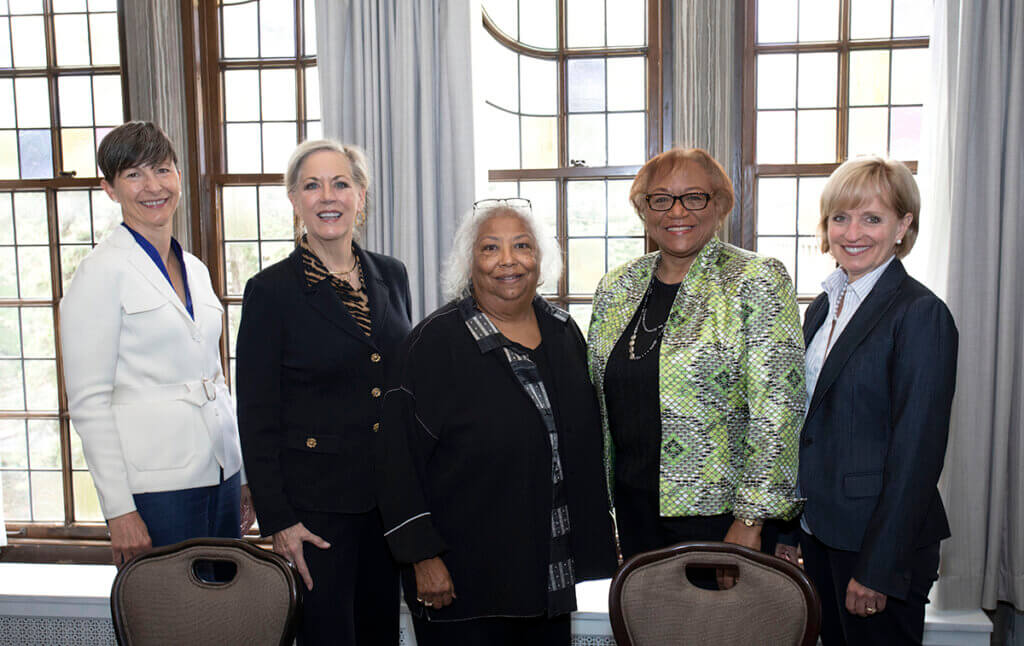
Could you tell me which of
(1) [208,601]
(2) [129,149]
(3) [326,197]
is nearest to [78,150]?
(2) [129,149]

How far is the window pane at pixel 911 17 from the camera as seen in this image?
3.06 meters

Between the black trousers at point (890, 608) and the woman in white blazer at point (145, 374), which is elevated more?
the woman in white blazer at point (145, 374)

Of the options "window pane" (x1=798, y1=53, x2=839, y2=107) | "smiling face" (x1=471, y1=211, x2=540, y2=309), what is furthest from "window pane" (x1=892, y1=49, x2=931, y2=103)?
"smiling face" (x1=471, y1=211, x2=540, y2=309)

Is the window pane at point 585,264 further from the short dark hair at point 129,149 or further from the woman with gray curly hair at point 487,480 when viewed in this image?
the short dark hair at point 129,149

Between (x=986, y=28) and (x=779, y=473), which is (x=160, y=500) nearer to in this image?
(x=779, y=473)

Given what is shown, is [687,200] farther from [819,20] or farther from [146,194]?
[819,20]

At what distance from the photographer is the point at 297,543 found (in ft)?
5.61

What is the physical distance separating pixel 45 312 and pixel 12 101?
3.46 ft

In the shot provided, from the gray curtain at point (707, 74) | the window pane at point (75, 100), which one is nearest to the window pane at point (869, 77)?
the gray curtain at point (707, 74)

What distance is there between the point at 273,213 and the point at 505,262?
2076 millimetres

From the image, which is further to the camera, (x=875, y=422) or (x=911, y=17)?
(x=911, y=17)

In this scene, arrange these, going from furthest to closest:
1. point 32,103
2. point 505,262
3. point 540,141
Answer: point 32,103 < point 540,141 < point 505,262

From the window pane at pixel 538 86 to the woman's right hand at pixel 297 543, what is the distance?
2292 mm

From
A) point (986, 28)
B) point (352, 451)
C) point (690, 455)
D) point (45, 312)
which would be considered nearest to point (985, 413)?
point (986, 28)
